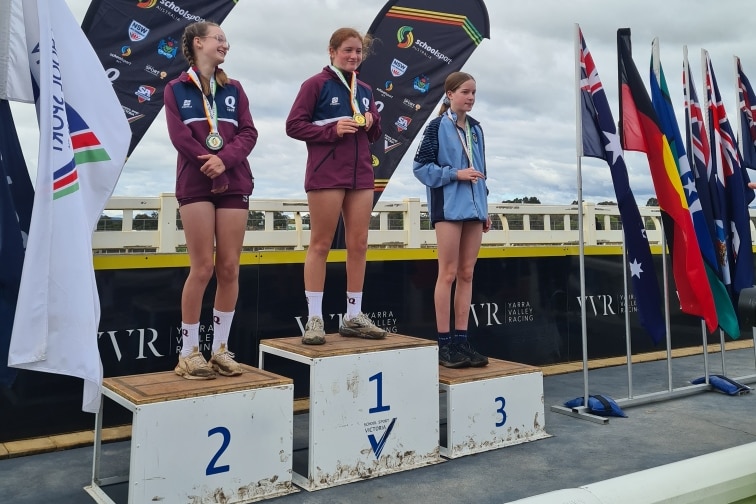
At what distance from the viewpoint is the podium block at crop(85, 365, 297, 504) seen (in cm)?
246

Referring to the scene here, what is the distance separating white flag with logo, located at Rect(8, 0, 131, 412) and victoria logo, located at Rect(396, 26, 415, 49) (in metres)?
5.19

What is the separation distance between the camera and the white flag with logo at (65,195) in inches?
81.4

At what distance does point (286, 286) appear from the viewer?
437 centimetres

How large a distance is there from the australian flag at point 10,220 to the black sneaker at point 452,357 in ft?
7.69

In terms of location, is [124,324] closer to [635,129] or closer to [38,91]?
[38,91]

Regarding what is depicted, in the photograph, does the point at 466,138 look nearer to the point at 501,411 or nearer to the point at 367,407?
the point at 501,411

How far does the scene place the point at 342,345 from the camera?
316cm

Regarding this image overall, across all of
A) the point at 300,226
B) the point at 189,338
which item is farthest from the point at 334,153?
the point at 300,226

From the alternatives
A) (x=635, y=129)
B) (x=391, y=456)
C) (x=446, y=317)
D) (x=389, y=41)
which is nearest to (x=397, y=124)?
(x=389, y=41)

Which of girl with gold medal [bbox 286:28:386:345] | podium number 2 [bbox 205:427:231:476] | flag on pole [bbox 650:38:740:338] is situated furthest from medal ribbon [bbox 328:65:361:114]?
flag on pole [bbox 650:38:740:338]

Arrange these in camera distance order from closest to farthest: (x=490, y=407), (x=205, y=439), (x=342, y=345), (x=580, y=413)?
(x=205, y=439)
(x=342, y=345)
(x=490, y=407)
(x=580, y=413)

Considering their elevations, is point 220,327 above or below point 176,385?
above

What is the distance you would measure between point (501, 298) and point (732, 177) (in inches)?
85.1

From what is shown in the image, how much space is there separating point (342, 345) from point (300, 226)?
2.61 m
